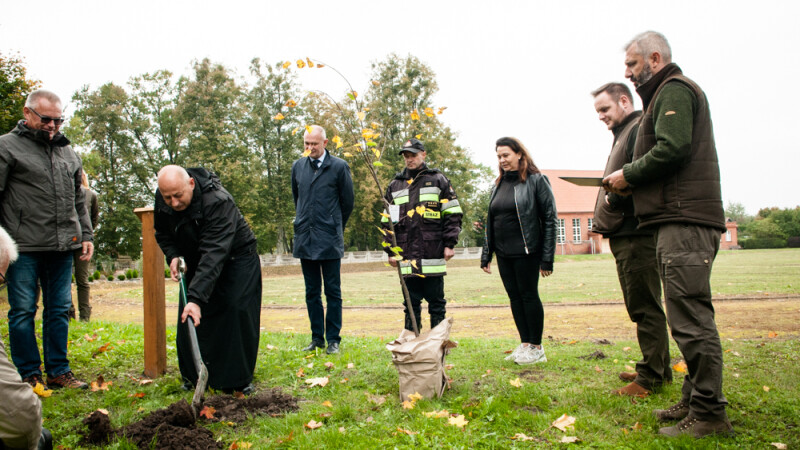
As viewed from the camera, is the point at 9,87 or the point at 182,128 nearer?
the point at 9,87

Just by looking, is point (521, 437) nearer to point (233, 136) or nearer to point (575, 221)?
point (233, 136)

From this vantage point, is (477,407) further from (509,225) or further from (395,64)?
(395,64)

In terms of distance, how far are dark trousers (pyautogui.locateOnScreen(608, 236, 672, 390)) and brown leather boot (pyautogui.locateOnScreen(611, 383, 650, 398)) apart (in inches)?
2.1

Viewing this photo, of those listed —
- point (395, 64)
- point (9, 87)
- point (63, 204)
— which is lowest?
point (63, 204)

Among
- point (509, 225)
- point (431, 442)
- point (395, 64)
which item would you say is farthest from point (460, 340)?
point (395, 64)

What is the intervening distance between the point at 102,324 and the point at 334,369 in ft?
14.7

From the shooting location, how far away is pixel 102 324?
7.11m

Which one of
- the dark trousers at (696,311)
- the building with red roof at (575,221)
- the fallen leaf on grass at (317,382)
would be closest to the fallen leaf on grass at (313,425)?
the fallen leaf on grass at (317,382)

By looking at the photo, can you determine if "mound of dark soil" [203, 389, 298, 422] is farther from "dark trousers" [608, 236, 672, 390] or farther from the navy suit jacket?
"dark trousers" [608, 236, 672, 390]

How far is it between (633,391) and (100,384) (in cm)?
432

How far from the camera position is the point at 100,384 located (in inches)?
166

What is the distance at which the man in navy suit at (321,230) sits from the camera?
17.3ft

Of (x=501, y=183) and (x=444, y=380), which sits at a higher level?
(x=501, y=183)

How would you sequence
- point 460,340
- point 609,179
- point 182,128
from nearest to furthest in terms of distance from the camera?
1. point 609,179
2. point 460,340
3. point 182,128
